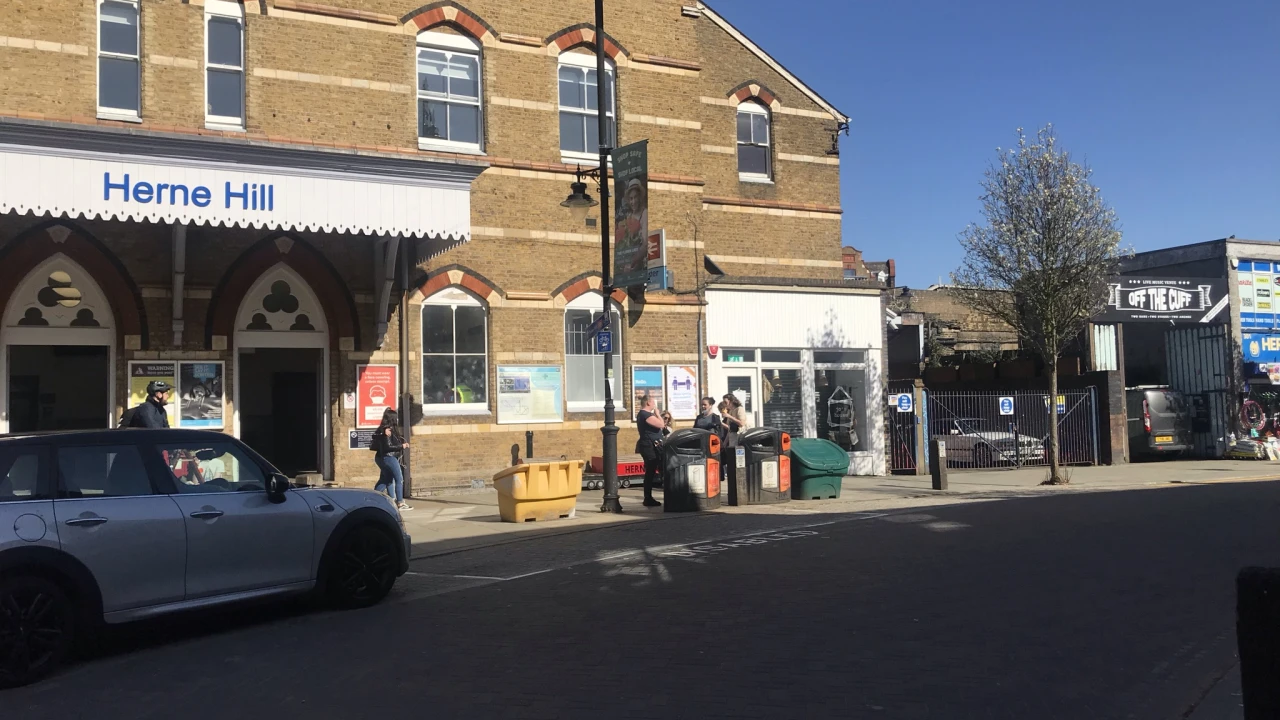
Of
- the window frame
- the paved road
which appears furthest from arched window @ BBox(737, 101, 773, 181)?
the window frame

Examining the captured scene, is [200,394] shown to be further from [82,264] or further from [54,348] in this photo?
[82,264]

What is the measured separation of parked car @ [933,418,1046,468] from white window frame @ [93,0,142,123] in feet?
57.5

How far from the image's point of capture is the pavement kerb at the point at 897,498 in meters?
12.6

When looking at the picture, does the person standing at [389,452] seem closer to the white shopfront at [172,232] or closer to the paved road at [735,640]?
the white shopfront at [172,232]

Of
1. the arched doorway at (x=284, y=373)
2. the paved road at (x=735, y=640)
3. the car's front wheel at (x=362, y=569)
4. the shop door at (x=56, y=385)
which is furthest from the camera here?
the arched doorway at (x=284, y=373)

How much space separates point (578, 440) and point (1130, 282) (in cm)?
1490

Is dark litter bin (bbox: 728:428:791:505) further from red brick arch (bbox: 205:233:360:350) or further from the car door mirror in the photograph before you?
the car door mirror

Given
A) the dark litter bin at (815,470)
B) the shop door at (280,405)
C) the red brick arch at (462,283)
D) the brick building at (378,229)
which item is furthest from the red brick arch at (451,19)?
the dark litter bin at (815,470)

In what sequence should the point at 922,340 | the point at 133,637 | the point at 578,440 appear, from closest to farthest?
the point at 133,637 → the point at 578,440 → the point at 922,340

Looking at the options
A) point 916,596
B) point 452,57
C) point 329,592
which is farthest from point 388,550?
point 452,57

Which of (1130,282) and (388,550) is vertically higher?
(1130,282)

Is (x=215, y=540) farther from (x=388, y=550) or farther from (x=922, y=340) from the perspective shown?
(x=922, y=340)

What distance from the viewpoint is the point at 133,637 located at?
26.1 ft

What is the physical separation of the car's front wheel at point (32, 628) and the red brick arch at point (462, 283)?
1143 centimetres
